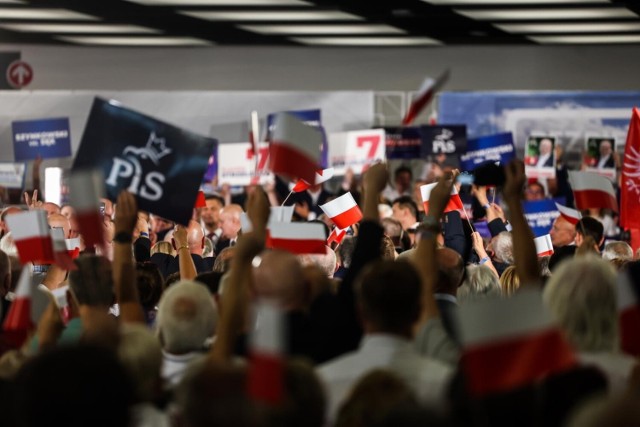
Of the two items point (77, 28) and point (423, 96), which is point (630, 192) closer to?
point (423, 96)

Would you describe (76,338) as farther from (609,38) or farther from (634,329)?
(609,38)

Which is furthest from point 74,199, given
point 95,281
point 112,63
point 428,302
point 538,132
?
point 112,63

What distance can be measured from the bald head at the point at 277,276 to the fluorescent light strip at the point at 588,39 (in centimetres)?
1871

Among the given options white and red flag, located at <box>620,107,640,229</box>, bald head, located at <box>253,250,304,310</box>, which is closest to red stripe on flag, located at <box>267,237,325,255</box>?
bald head, located at <box>253,250,304,310</box>

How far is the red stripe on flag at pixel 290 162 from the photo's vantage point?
207 inches

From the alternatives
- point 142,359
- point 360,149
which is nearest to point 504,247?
point 142,359

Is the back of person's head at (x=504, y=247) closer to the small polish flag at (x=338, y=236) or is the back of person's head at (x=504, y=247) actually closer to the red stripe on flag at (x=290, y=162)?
the small polish flag at (x=338, y=236)

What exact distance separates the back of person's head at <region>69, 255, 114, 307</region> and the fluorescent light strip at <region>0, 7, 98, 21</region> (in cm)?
1515

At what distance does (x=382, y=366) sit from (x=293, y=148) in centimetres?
189

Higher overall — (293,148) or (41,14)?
(41,14)

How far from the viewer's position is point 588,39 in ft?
72.3

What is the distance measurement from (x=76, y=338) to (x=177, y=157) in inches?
47.3

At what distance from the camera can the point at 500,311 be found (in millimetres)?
3018

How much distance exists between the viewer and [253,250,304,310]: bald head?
3740mm
